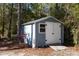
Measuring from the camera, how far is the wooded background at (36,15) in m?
4.16

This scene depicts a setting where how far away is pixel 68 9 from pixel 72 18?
18cm

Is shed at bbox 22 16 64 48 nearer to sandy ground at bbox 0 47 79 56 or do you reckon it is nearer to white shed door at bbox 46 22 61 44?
white shed door at bbox 46 22 61 44

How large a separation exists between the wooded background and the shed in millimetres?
75

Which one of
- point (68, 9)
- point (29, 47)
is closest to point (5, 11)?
point (29, 47)

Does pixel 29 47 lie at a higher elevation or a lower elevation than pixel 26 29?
lower

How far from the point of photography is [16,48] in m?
4.21

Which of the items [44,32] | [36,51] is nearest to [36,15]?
[44,32]

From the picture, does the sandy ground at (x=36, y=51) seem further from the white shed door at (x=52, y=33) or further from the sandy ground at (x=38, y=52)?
the white shed door at (x=52, y=33)

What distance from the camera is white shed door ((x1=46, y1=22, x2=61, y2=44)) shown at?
423 cm

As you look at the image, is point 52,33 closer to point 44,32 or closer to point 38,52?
point 44,32

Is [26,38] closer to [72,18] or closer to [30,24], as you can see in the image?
[30,24]

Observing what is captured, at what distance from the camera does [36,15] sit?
164 inches

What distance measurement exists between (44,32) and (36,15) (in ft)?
1.18

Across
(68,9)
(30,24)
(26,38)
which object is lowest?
(26,38)
